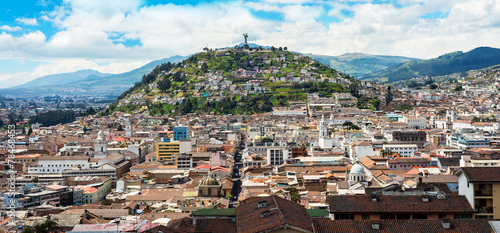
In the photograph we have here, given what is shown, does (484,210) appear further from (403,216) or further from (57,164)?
(57,164)

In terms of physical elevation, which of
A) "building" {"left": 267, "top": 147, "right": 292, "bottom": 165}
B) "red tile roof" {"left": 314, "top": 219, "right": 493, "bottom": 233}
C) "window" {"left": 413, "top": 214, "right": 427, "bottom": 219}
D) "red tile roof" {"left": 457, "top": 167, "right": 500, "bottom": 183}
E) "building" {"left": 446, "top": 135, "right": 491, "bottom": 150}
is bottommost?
"building" {"left": 267, "top": 147, "right": 292, "bottom": 165}

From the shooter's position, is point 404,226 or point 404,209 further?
point 404,209

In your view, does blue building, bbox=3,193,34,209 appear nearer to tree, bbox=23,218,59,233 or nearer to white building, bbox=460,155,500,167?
tree, bbox=23,218,59,233

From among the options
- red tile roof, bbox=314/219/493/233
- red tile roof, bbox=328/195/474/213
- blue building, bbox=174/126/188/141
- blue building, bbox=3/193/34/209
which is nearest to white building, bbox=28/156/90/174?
blue building, bbox=174/126/188/141

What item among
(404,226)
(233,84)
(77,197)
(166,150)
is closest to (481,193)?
(404,226)

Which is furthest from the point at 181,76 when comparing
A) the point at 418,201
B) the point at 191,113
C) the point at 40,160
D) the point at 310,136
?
the point at 418,201

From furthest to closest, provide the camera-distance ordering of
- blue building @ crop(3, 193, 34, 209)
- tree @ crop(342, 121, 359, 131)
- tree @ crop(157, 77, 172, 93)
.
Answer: tree @ crop(157, 77, 172, 93), tree @ crop(342, 121, 359, 131), blue building @ crop(3, 193, 34, 209)

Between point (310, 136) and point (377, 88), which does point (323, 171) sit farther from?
point (377, 88)

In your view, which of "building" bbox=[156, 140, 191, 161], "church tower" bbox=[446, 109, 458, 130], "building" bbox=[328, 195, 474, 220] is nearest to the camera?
"building" bbox=[328, 195, 474, 220]
